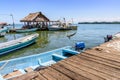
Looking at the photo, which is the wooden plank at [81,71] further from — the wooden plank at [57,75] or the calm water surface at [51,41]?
the calm water surface at [51,41]

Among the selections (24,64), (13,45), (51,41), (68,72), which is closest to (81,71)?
(68,72)

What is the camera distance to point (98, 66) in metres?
4.20

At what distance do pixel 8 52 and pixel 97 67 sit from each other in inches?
449

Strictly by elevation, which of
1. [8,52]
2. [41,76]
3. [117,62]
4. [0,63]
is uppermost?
[117,62]

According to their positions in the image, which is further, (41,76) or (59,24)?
(59,24)

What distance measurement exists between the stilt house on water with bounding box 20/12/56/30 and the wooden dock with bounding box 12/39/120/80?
33.4m

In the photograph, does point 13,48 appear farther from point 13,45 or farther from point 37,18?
point 37,18

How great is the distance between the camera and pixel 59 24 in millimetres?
41875

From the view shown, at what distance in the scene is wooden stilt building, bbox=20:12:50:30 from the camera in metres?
37.8

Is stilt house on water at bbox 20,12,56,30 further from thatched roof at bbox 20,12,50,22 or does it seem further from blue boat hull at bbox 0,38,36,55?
blue boat hull at bbox 0,38,36,55

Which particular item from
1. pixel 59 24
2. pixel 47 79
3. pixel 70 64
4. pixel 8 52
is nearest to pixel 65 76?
pixel 47 79

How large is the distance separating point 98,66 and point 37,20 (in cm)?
3486

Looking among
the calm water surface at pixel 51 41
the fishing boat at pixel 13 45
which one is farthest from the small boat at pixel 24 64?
the fishing boat at pixel 13 45

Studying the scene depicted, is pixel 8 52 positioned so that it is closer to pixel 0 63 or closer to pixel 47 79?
pixel 0 63
